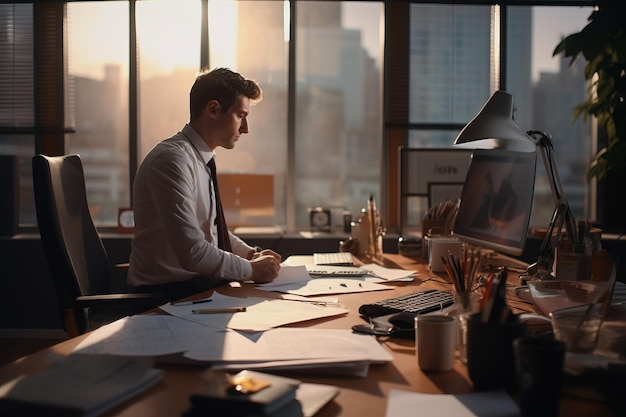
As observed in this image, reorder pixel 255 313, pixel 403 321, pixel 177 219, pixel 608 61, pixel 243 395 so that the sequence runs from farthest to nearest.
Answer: pixel 608 61
pixel 177 219
pixel 255 313
pixel 403 321
pixel 243 395

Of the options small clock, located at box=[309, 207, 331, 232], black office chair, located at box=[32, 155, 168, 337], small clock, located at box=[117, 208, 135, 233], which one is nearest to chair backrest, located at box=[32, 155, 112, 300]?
black office chair, located at box=[32, 155, 168, 337]

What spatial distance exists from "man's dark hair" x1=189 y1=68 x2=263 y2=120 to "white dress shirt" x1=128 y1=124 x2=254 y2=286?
121 millimetres

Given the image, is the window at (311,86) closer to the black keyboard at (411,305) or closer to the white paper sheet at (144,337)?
the black keyboard at (411,305)

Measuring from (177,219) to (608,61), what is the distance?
2980mm

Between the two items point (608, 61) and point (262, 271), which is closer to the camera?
point (262, 271)

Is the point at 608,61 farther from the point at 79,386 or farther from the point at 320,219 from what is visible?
the point at 79,386

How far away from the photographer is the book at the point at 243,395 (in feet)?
2.82

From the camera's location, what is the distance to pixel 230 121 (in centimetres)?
278

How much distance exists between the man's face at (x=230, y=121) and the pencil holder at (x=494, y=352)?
1.85 meters

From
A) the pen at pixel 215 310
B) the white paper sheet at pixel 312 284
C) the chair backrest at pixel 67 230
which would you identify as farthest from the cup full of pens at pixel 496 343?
the chair backrest at pixel 67 230

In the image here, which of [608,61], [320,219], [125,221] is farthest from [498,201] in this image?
[125,221]

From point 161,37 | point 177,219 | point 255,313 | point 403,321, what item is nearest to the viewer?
point 403,321

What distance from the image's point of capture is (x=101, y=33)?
4.95 m

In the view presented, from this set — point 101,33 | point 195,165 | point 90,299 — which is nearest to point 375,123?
point 101,33
